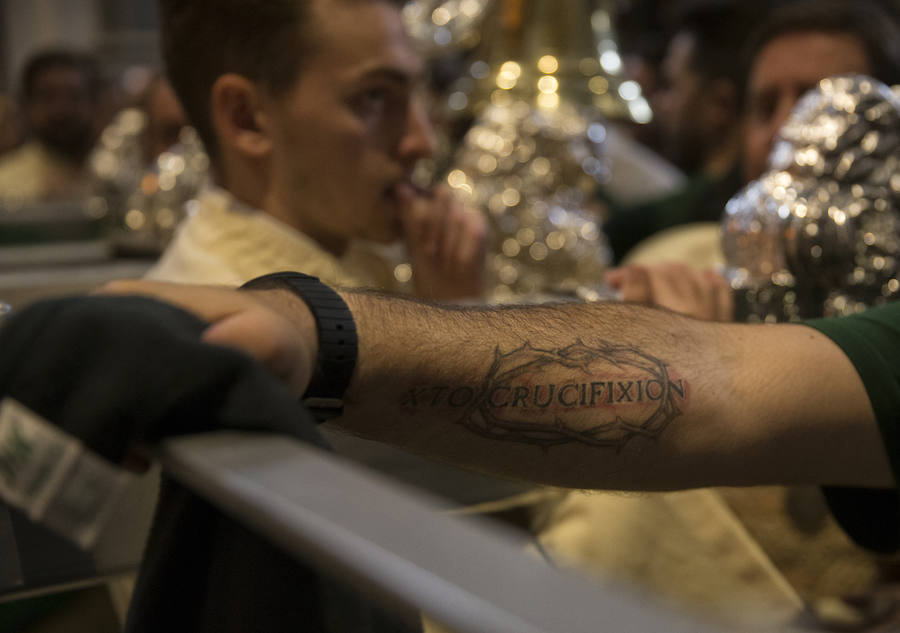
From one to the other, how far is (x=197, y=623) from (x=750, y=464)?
1.40 ft

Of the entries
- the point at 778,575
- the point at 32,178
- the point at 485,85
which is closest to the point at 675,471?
the point at 778,575

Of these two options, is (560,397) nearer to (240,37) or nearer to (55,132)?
(240,37)

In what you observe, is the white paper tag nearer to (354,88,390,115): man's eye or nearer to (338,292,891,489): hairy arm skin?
(338,292,891,489): hairy arm skin

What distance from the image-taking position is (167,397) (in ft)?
1.46

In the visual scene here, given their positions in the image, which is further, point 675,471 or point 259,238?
point 259,238

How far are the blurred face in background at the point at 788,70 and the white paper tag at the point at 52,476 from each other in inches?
52.2

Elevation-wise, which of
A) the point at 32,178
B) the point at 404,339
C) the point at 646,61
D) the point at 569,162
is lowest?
the point at 32,178

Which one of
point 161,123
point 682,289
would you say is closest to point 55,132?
point 161,123

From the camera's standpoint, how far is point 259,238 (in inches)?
47.2

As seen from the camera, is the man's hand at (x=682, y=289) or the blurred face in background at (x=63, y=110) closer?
the man's hand at (x=682, y=289)

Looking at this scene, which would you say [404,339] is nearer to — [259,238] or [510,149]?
[259,238]

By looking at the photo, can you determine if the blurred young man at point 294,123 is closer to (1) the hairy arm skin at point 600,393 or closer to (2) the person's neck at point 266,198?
(2) the person's neck at point 266,198

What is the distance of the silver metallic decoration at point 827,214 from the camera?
1.05 m

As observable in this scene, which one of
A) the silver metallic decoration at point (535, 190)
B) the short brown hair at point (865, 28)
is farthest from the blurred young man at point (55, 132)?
the short brown hair at point (865, 28)
